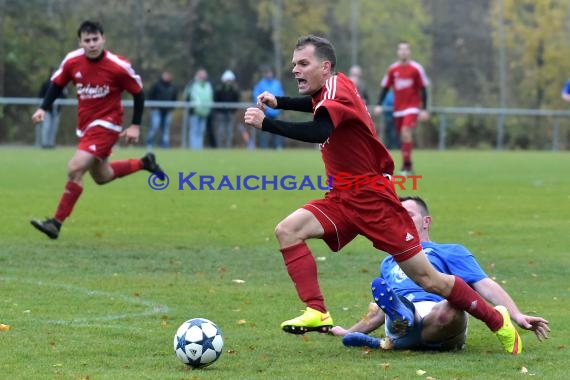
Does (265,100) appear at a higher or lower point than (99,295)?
higher

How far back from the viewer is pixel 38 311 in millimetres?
7785

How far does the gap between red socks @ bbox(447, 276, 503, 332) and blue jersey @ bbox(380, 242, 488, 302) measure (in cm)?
32

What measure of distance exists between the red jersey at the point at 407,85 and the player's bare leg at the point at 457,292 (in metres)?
14.5

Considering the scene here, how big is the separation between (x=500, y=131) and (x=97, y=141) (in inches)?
929

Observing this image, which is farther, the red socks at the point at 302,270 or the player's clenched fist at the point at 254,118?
the red socks at the point at 302,270

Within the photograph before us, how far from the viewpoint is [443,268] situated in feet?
22.8

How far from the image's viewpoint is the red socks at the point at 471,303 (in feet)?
21.4

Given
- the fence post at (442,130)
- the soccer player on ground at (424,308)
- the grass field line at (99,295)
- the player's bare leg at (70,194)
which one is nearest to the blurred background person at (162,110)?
the fence post at (442,130)

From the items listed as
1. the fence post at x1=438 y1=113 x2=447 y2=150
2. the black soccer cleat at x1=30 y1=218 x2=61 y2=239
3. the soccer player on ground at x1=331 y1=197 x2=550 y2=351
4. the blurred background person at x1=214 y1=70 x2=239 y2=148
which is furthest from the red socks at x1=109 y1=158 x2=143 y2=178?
the fence post at x1=438 y1=113 x2=447 y2=150

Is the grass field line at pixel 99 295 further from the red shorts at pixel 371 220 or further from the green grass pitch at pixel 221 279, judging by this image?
the red shorts at pixel 371 220

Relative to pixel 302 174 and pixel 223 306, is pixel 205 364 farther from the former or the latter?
pixel 302 174

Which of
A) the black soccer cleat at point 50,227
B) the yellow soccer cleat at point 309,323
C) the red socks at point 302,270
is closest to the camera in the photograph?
the yellow soccer cleat at point 309,323

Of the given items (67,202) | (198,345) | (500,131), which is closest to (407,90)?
(67,202)

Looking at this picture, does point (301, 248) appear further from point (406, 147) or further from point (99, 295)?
point (406, 147)
